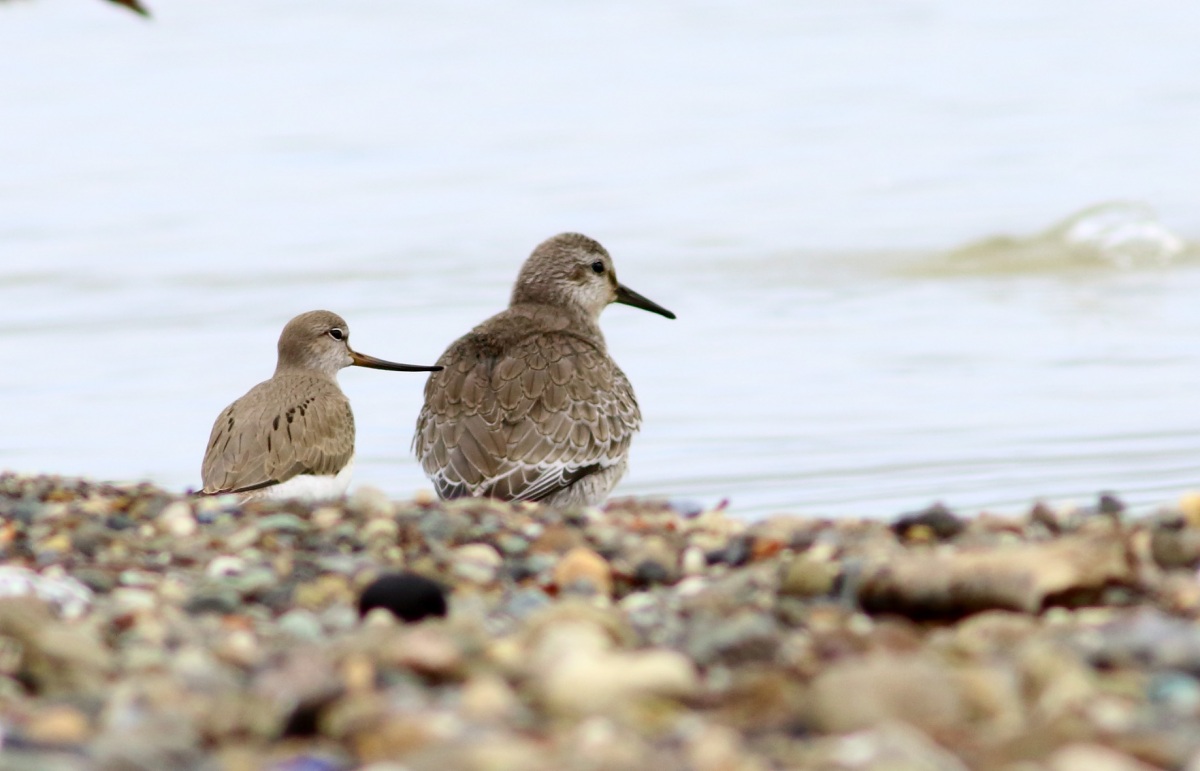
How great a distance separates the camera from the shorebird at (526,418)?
7.13 m

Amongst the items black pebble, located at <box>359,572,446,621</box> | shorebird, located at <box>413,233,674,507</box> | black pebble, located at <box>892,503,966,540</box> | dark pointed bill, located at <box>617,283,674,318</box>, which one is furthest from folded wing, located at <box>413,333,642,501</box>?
black pebble, located at <box>359,572,446,621</box>

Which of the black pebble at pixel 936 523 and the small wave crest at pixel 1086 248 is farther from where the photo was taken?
the small wave crest at pixel 1086 248

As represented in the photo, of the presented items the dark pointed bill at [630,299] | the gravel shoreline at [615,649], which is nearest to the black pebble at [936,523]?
the gravel shoreline at [615,649]

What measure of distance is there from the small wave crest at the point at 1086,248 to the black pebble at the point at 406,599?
11353 millimetres

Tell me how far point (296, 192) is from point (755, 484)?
1159cm

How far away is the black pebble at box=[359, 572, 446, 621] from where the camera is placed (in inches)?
177

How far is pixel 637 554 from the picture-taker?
5270mm

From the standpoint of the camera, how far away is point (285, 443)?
7.14m

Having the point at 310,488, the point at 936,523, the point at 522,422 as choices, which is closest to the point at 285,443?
the point at 310,488

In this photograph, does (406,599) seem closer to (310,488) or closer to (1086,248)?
(310,488)

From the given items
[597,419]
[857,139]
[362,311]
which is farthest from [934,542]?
[857,139]

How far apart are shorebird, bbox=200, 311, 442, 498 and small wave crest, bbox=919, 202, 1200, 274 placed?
8697 millimetres

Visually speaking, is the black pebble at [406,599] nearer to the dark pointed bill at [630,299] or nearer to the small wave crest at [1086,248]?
the dark pointed bill at [630,299]

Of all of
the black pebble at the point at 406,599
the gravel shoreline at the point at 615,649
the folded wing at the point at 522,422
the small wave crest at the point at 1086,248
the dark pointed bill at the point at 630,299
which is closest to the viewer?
the gravel shoreline at the point at 615,649
